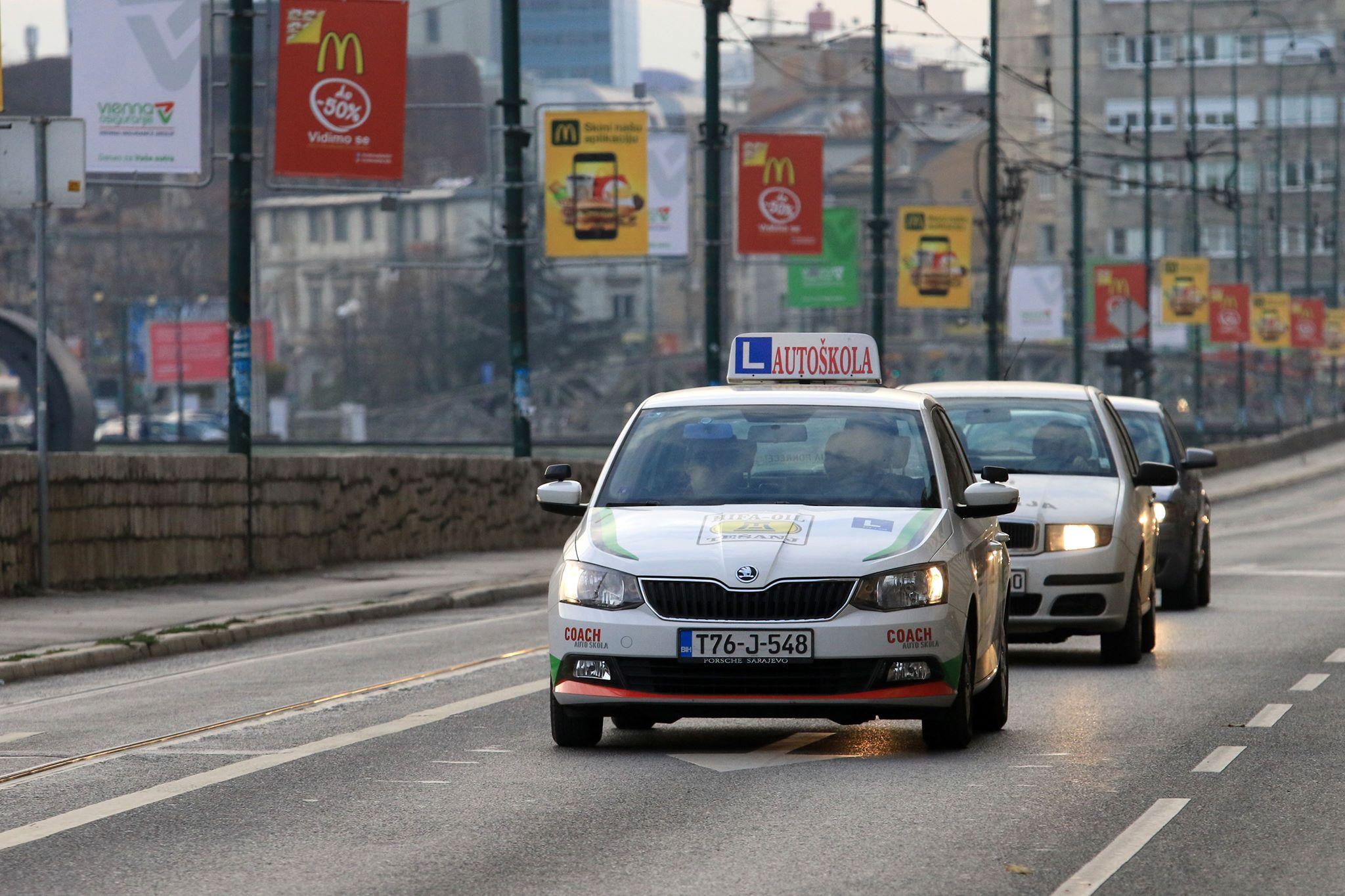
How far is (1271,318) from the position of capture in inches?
2872

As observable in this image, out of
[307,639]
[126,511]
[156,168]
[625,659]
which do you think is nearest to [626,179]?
[156,168]

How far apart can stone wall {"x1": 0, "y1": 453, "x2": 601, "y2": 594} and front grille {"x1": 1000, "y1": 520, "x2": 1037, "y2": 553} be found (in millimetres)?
7562

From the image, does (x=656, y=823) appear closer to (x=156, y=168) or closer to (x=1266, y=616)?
(x=1266, y=616)

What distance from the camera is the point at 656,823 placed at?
8.06m

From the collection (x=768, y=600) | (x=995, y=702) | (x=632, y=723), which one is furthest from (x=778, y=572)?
(x=995, y=702)

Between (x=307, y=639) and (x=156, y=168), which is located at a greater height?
(x=156, y=168)

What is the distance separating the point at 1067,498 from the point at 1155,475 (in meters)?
0.61

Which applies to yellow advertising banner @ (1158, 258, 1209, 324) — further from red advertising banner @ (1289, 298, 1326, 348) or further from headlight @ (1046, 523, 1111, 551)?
headlight @ (1046, 523, 1111, 551)

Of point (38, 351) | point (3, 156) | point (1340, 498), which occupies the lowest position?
point (1340, 498)

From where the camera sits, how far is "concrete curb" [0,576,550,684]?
14.2 m

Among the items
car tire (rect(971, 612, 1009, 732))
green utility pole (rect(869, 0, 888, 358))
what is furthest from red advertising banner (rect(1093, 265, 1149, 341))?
car tire (rect(971, 612, 1009, 732))

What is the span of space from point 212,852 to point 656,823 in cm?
148

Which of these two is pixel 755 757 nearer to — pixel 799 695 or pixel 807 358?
pixel 799 695

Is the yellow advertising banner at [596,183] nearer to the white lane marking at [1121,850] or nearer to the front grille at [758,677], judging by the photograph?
the front grille at [758,677]
